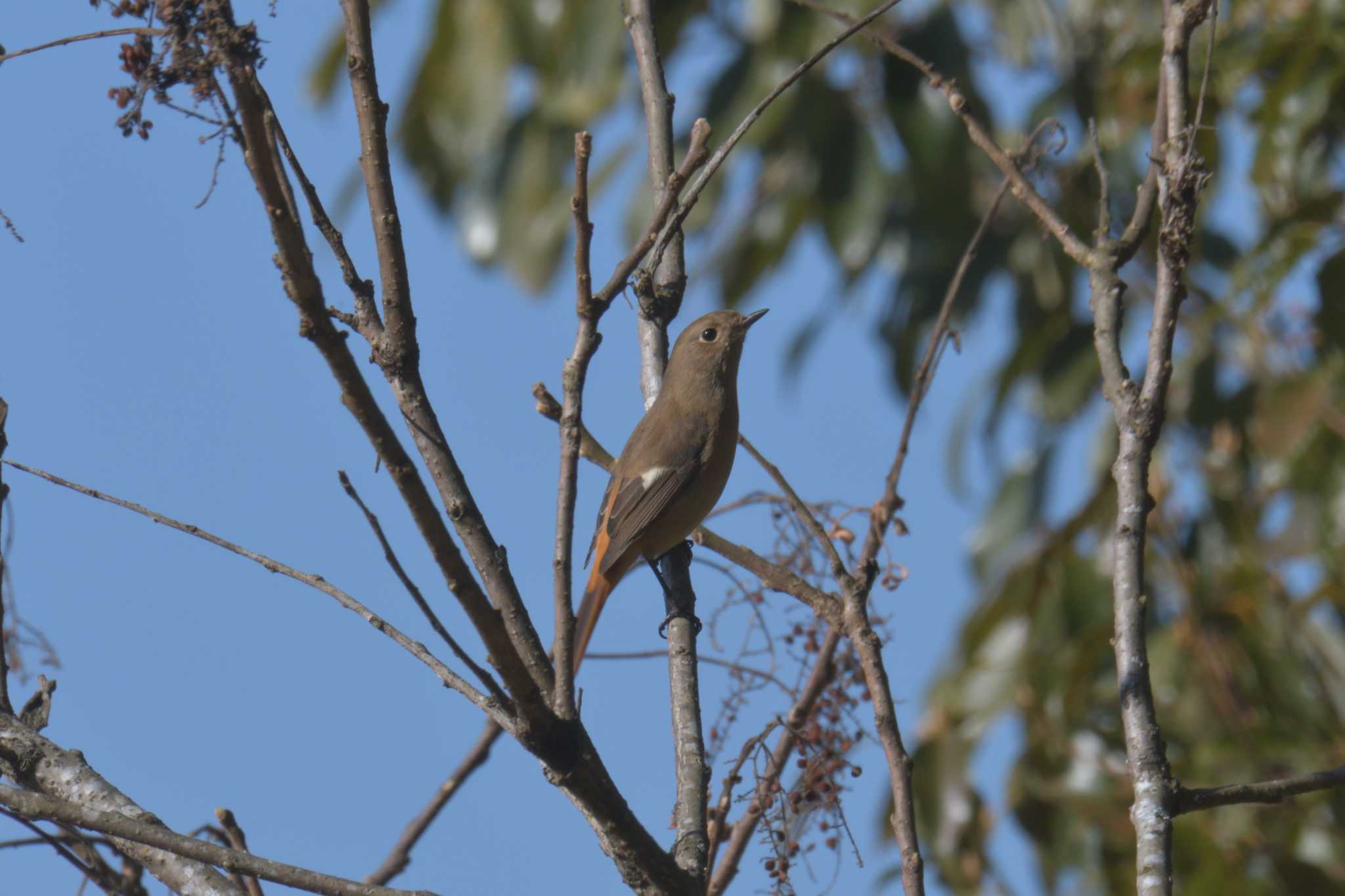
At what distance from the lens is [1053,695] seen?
14.8 ft

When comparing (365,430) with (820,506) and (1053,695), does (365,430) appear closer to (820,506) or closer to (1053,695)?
(820,506)

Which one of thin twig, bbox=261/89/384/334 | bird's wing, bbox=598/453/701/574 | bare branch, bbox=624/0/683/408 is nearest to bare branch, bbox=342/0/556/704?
thin twig, bbox=261/89/384/334

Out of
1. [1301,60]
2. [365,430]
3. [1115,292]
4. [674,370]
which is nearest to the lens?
[365,430]

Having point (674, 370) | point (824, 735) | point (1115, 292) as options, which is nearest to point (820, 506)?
point (824, 735)

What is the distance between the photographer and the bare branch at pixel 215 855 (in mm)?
1927

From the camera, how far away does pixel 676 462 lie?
17.9ft

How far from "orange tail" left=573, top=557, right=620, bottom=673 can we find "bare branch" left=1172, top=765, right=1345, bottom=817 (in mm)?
2481

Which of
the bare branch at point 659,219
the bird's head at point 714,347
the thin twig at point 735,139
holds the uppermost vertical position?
the bird's head at point 714,347

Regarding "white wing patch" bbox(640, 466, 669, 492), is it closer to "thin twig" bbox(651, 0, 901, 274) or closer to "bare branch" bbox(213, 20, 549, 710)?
"thin twig" bbox(651, 0, 901, 274)

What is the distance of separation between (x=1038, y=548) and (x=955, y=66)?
7.23 feet

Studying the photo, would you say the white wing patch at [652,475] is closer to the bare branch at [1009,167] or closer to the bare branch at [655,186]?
the bare branch at [655,186]

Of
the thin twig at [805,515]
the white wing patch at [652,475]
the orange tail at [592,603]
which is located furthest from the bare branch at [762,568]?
the white wing patch at [652,475]

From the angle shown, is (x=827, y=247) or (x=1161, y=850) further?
(x=827, y=247)

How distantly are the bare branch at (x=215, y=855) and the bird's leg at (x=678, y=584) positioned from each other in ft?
4.85
